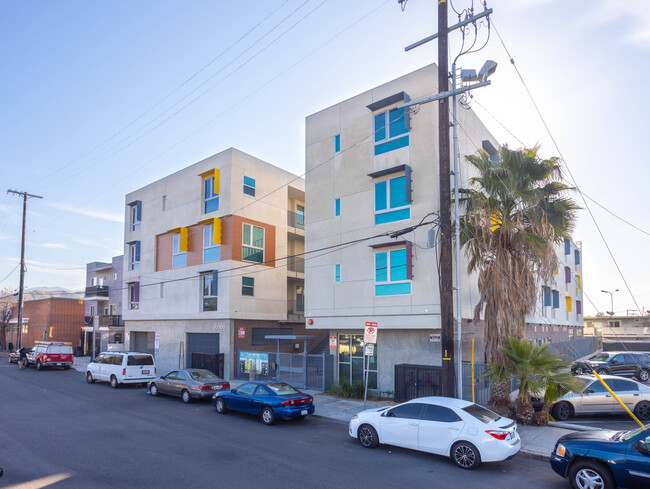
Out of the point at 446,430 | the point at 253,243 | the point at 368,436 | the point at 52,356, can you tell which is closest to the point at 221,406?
the point at 368,436

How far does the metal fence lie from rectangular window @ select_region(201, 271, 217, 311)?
372 centimetres

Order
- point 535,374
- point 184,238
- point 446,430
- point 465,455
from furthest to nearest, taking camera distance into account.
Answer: point 184,238, point 535,374, point 446,430, point 465,455

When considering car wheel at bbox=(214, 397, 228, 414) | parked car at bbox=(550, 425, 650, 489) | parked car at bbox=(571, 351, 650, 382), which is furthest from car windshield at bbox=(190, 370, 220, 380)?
parked car at bbox=(571, 351, 650, 382)

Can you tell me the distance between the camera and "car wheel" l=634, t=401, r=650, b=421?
14.6m

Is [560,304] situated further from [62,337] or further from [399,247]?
[62,337]

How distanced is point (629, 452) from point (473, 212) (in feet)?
30.6

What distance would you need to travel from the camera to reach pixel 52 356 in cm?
3216

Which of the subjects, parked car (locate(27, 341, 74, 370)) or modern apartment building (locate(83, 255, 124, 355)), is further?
modern apartment building (locate(83, 255, 124, 355))

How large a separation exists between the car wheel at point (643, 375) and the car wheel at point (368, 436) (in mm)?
19467

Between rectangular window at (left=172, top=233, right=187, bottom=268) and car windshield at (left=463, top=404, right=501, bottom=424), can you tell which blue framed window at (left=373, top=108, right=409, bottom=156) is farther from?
rectangular window at (left=172, top=233, right=187, bottom=268)

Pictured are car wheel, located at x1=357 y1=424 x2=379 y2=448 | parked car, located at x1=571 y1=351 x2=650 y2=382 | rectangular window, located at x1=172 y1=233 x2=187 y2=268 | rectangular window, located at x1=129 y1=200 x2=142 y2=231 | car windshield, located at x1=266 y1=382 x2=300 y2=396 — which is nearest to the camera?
car wheel, located at x1=357 y1=424 x2=379 y2=448

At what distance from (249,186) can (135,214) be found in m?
11.6

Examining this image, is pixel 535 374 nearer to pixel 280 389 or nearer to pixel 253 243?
pixel 280 389

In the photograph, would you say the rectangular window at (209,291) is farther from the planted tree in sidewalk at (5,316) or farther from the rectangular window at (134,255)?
the planted tree in sidewalk at (5,316)
